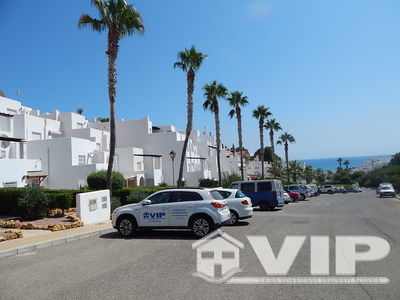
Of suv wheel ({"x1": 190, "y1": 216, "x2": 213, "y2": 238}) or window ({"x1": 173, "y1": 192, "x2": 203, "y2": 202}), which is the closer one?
suv wheel ({"x1": 190, "y1": 216, "x2": 213, "y2": 238})

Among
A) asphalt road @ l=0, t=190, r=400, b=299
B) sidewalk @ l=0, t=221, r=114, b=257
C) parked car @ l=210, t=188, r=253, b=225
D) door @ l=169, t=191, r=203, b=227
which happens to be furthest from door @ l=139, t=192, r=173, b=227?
parked car @ l=210, t=188, r=253, b=225

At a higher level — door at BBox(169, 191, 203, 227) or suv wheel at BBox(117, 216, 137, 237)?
door at BBox(169, 191, 203, 227)

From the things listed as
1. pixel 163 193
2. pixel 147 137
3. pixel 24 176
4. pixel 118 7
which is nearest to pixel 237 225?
pixel 163 193

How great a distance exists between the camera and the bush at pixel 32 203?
17678 millimetres

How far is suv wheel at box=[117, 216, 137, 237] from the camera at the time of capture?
507 inches

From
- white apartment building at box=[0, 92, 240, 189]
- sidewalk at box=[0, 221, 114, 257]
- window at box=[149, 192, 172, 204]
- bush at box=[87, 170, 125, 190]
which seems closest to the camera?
sidewalk at box=[0, 221, 114, 257]

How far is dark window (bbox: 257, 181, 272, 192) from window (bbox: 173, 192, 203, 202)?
11.8 m

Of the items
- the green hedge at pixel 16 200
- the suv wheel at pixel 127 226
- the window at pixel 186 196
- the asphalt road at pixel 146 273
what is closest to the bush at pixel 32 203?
the green hedge at pixel 16 200

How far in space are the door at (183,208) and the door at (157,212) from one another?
0.70 feet

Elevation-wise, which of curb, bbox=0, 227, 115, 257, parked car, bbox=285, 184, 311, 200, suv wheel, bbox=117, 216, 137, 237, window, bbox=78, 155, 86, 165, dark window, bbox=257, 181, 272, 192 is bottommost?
parked car, bbox=285, 184, 311, 200

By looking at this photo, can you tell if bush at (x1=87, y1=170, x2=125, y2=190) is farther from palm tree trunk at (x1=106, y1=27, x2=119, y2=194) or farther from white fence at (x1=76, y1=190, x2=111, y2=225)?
white fence at (x1=76, y1=190, x2=111, y2=225)

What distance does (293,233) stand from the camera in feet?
42.1

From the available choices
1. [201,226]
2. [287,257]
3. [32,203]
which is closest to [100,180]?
[32,203]

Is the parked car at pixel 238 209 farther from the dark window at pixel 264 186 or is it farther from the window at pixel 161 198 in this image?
the dark window at pixel 264 186
